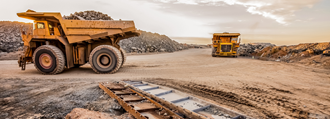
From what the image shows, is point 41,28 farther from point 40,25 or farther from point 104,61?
point 104,61

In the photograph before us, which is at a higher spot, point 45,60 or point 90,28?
point 90,28

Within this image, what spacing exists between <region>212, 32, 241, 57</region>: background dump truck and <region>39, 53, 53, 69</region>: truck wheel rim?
16.5m

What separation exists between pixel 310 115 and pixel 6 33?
128ft

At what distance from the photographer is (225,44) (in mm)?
19312

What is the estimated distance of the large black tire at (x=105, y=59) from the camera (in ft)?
26.1

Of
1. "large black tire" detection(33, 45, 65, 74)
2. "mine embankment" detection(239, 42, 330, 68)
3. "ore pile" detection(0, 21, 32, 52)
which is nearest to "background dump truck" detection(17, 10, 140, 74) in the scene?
"large black tire" detection(33, 45, 65, 74)

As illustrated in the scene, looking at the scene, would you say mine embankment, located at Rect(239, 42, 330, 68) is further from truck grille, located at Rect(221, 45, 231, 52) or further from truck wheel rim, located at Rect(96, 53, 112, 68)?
truck wheel rim, located at Rect(96, 53, 112, 68)

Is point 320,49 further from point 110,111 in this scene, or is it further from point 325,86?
point 110,111

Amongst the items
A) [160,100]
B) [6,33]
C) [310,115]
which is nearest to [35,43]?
[160,100]

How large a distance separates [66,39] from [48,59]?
1243 mm

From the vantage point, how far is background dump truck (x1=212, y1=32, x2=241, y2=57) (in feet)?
62.8

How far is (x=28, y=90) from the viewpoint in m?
5.02

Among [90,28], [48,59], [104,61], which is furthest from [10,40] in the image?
[104,61]

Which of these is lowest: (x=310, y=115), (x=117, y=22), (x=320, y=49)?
(x=310, y=115)
